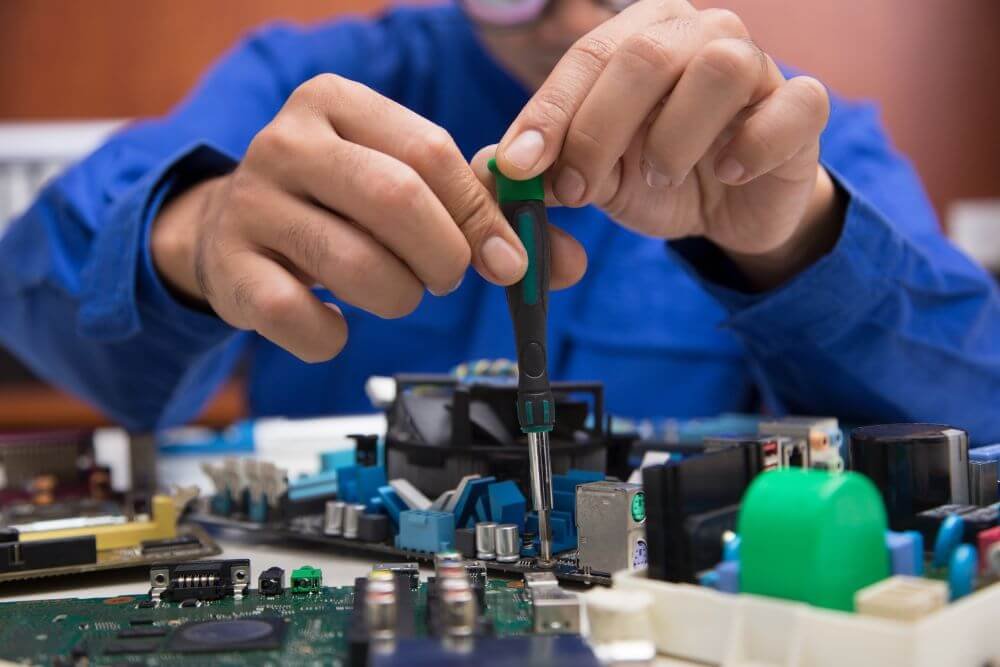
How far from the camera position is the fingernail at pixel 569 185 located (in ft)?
2.20

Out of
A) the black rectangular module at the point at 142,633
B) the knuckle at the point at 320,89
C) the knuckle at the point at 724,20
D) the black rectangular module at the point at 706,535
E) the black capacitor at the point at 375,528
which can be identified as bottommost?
the black rectangular module at the point at 142,633

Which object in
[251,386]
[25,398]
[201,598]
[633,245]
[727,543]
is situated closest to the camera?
[727,543]

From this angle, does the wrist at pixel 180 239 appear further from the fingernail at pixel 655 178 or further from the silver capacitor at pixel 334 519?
the fingernail at pixel 655 178

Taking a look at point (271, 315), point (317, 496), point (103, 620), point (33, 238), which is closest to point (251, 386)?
point (33, 238)

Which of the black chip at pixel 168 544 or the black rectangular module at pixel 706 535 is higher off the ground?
the black rectangular module at pixel 706 535

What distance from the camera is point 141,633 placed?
1.65ft

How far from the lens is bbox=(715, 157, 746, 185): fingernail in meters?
0.70

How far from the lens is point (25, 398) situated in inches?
85.4

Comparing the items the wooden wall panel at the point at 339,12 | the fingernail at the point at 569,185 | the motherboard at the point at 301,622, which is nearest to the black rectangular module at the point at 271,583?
the motherboard at the point at 301,622

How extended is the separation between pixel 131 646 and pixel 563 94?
17.0 inches

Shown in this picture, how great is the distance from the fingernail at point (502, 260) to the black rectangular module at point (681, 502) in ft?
0.61

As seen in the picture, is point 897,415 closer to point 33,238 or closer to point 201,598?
point 201,598

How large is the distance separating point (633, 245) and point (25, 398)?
1.50 meters

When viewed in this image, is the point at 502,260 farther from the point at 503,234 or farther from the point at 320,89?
the point at 320,89
